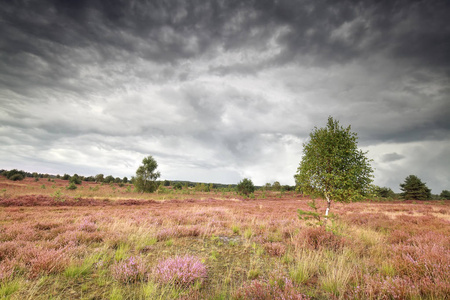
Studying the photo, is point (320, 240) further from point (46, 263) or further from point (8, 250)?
point (8, 250)

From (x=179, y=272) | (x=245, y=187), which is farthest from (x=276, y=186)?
(x=179, y=272)

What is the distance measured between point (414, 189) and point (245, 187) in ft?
154

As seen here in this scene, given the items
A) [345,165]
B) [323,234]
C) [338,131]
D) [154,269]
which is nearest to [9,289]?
[154,269]

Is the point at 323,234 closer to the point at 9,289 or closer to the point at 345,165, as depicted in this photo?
the point at 345,165

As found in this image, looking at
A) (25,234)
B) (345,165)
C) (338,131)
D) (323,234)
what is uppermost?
(338,131)

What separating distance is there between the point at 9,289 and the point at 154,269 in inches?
97.8

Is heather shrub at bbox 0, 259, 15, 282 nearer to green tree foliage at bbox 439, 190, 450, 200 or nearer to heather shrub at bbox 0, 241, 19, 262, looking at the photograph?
heather shrub at bbox 0, 241, 19, 262

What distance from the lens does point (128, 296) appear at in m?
3.24

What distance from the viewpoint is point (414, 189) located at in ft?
156

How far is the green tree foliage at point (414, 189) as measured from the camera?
46.1 m

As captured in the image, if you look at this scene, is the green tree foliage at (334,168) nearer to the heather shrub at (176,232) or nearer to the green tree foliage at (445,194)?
the heather shrub at (176,232)

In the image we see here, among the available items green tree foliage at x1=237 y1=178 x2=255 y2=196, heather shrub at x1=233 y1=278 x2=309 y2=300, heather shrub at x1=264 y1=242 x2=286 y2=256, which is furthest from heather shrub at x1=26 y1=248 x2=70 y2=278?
green tree foliage at x1=237 y1=178 x2=255 y2=196

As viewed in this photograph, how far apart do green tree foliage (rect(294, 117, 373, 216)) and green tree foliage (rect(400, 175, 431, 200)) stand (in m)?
57.9

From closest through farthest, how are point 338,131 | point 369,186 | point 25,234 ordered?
point 25,234, point 369,186, point 338,131
